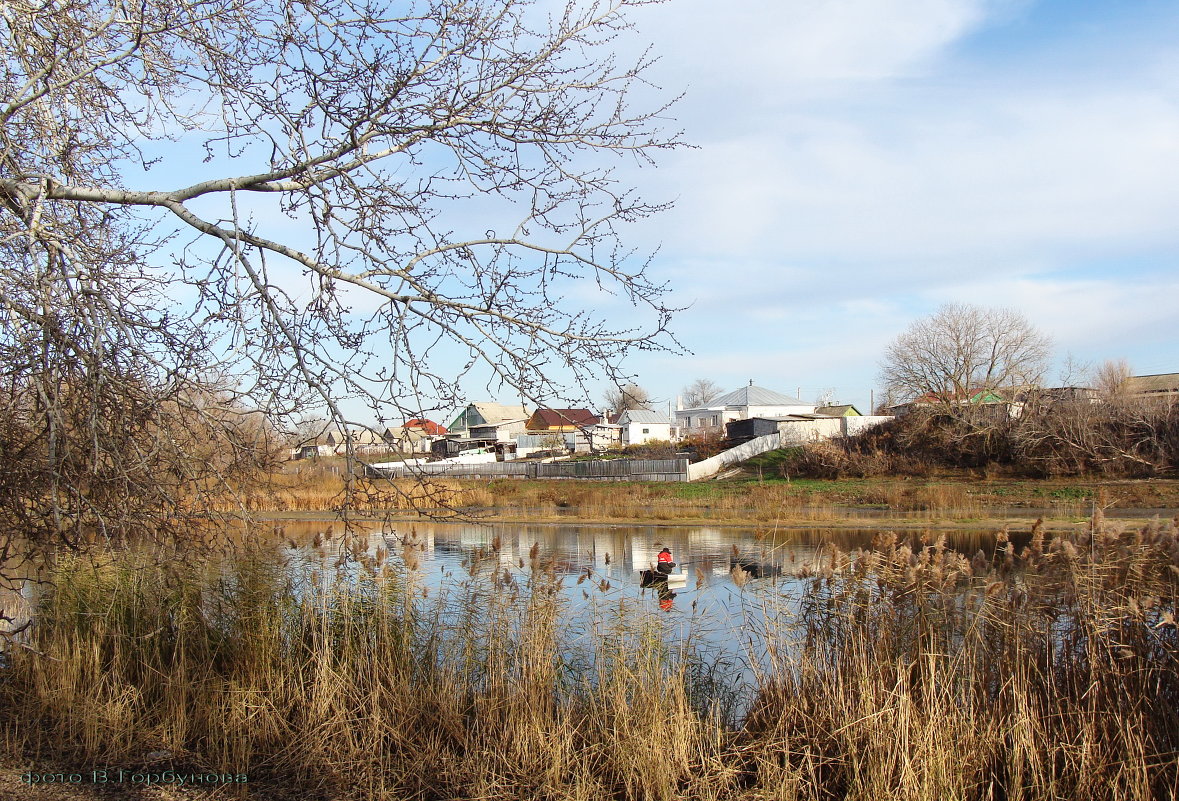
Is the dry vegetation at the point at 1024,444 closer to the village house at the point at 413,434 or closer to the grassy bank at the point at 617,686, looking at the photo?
the grassy bank at the point at 617,686

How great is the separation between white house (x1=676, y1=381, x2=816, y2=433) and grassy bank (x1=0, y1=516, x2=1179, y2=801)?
78.6 m

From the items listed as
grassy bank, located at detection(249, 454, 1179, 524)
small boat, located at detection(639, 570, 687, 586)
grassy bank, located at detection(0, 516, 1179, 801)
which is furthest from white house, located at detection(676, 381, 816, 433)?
grassy bank, located at detection(0, 516, 1179, 801)

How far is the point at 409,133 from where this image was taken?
20.2 feet

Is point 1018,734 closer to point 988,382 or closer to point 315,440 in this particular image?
point 315,440

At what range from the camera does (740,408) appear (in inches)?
3504

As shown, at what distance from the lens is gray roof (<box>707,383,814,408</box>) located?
90.2m

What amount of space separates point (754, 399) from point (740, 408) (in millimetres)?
2343

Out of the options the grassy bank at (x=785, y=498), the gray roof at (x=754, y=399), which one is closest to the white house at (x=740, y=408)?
the gray roof at (x=754, y=399)

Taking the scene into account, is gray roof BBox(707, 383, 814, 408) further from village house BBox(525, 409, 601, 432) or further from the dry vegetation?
village house BBox(525, 409, 601, 432)

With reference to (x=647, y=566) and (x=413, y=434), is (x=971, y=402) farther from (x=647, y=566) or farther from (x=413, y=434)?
(x=413, y=434)

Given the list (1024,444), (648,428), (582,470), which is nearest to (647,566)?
(582,470)

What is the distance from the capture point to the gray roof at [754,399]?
296ft

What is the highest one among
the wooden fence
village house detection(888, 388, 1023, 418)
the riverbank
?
village house detection(888, 388, 1023, 418)

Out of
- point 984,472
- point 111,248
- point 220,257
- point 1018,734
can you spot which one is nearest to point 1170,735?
point 1018,734
